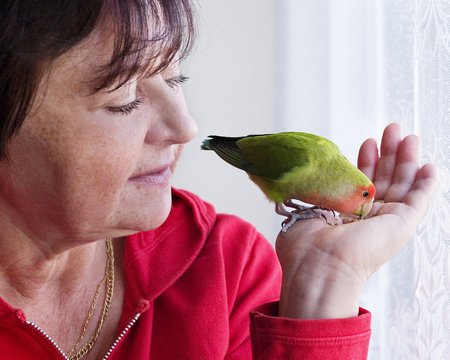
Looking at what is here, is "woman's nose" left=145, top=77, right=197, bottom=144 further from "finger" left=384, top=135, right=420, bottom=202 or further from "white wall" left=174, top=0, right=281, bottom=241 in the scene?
"white wall" left=174, top=0, right=281, bottom=241

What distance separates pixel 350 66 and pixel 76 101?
2.54ft

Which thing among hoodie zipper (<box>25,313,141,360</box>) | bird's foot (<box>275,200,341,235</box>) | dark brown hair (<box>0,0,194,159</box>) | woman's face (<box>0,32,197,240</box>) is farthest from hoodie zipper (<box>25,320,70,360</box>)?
bird's foot (<box>275,200,341,235</box>)

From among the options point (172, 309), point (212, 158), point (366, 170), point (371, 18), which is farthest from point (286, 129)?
point (172, 309)

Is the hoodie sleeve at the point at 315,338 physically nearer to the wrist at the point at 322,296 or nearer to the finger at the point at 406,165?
the wrist at the point at 322,296

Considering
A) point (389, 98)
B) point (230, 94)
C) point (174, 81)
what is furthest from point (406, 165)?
point (230, 94)

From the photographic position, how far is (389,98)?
106 cm

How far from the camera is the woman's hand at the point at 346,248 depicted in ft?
2.42

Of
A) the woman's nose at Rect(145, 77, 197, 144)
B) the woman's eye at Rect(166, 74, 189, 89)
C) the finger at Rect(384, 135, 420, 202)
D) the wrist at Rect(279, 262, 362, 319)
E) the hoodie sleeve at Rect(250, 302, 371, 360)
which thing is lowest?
the hoodie sleeve at Rect(250, 302, 371, 360)

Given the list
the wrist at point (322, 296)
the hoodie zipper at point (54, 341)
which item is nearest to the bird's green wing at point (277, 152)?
the wrist at point (322, 296)

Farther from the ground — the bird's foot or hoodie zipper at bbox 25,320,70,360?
the bird's foot

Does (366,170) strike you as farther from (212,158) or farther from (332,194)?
(212,158)

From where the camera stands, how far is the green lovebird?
0.86 metres

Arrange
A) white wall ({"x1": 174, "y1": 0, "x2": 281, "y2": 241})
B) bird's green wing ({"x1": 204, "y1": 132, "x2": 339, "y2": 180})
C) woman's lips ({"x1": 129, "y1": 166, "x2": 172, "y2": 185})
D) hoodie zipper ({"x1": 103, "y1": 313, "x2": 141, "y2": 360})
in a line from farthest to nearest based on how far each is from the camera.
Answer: white wall ({"x1": 174, "y1": 0, "x2": 281, "y2": 241}) < bird's green wing ({"x1": 204, "y1": 132, "x2": 339, "y2": 180}) < hoodie zipper ({"x1": 103, "y1": 313, "x2": 141, "y2": 360}) < woman's lips ({"x1": 129, "y1": 166, "x2": 172, "y2": 185})

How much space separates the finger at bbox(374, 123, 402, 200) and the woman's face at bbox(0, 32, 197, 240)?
13.8 inches
